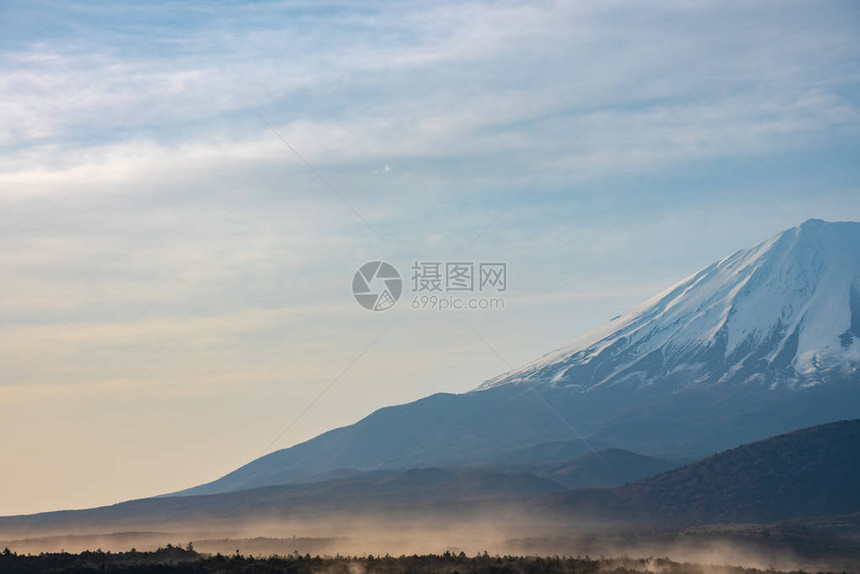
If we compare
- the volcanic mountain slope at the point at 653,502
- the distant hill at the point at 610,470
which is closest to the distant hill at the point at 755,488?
the volcanic mountain slope at the point at 653,502

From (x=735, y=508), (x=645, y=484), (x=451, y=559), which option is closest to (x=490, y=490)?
(x=645, y=484)

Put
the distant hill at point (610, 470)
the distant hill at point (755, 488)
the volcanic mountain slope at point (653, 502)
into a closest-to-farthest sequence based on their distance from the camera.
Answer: the distant hill at point (755, 488), the volcanic mountain slope at point (653, 502), the distant hill at point (610, 470)

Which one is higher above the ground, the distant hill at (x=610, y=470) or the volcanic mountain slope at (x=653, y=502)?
the distant hill at (x=610, y=470)

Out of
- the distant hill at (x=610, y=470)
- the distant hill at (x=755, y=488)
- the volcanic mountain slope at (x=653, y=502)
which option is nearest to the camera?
the distant hill at (x=755, y=488)

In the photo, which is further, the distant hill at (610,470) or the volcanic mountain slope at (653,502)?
the distant hill at (610,470)

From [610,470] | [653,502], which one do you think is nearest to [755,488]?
[653,502]

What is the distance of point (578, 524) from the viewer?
13375 centimetres

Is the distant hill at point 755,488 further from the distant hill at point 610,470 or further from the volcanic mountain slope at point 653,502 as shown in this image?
the distant hill at point 610,470

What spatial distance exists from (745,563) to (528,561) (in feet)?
96.0

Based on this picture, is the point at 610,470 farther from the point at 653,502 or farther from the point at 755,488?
the point at 755,488

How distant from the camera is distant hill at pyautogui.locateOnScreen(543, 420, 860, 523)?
427 ft

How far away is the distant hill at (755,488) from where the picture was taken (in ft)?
427

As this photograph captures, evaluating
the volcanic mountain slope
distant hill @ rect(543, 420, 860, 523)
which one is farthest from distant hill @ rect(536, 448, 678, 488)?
distant hill @ rect(543, 420, 860, 523)

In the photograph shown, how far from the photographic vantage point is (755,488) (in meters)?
135
